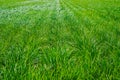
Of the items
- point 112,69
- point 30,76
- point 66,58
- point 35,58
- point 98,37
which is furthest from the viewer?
point 98,37

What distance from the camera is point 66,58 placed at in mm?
2939

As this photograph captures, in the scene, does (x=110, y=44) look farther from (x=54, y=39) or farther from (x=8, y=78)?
(x=8, y=78)

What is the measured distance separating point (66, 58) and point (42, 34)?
1.85 m

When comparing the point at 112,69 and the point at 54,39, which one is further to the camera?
the point at 54,39

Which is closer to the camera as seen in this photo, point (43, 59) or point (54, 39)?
point (43, 59)

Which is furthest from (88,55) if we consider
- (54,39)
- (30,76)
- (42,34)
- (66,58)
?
(42,34)

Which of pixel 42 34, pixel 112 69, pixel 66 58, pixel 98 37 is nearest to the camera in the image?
pixel 112 69

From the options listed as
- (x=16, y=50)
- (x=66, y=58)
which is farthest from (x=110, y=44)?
(x=16, y=50)

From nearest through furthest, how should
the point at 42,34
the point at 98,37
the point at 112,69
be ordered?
the point at 112,69, the point at 98,37, the point at 42,34

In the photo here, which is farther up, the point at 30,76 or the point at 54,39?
the point at 30,76

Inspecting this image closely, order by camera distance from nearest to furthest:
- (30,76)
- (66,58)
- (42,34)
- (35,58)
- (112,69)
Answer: (30,76), (112,69), (66,58), (35,58), (42,34)

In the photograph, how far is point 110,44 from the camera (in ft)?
11.2

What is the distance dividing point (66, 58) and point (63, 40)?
3.90ft

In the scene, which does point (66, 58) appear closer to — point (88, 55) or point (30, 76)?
point (88, 55)
